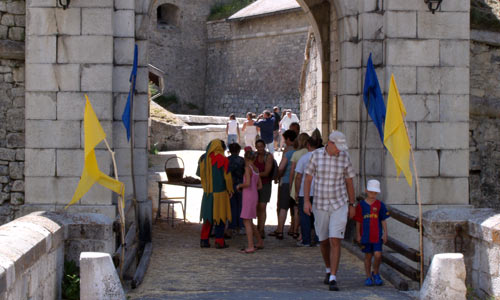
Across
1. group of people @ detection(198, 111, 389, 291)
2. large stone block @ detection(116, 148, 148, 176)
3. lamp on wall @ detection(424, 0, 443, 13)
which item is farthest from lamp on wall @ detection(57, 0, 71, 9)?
lamp on wall @ detection(424, 0, 443, 13)

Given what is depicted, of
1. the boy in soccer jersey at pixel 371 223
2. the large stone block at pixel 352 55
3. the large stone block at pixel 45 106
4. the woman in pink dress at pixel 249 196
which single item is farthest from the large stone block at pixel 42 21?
the boy in soccer jersey at pixel 371 223

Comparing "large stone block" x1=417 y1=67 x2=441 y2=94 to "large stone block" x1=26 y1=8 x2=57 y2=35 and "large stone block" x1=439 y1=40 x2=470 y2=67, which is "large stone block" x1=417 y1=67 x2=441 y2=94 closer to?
"large stone block" x1=439 y1=40 x2=470 y2=67

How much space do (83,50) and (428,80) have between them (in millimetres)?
4272

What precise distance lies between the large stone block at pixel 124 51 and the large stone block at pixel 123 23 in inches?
2.9

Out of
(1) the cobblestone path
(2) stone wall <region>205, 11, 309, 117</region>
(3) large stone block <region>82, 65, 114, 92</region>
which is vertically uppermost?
(2) stone wall <region>205, 11, 309, 117</region>

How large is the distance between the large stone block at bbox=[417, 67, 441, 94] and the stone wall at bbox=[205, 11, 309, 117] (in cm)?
2349

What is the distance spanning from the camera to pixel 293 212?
33.7 feet

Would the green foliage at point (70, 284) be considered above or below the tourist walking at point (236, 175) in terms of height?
below

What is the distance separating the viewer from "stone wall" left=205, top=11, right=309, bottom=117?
1314 inches

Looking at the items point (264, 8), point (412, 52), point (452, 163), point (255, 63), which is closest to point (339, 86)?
point (412, 52)

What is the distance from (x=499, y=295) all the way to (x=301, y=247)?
3762 mm

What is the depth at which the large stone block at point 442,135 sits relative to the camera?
8.89 m

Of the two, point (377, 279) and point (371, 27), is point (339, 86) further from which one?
point (377, 279)

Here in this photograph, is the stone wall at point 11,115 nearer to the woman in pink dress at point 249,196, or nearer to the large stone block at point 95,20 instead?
the large stone block at point 95,20
